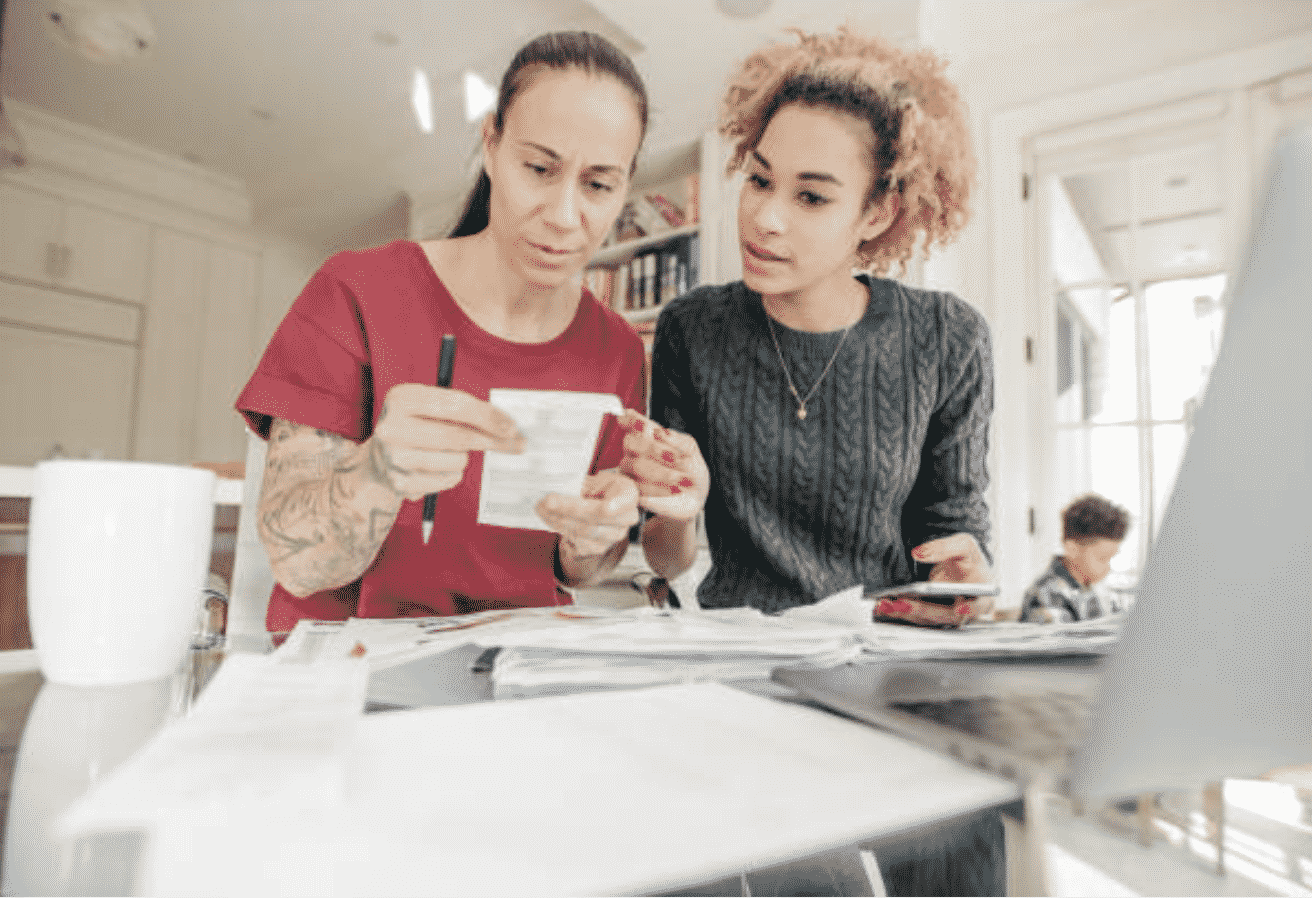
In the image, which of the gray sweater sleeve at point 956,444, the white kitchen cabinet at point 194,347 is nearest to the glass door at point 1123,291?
the gray sweater sleeve at point 956,444

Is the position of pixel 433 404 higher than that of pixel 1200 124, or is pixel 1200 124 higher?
pixel 1200 124

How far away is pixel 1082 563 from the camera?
7.88 feet

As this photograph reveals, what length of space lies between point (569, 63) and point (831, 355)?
0.56 m

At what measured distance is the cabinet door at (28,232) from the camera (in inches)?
157

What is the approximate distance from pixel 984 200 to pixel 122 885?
118 inches

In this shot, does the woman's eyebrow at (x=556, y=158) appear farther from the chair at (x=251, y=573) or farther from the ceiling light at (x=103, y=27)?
the ceiling light at (x=103, y=27)

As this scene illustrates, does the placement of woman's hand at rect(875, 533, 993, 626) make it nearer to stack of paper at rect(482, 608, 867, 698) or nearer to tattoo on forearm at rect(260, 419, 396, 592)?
stack of paper at rect(482, 608, 867, 698)

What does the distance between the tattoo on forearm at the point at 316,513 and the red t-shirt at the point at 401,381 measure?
32 mm

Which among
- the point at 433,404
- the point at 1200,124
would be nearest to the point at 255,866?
the point at 433,404

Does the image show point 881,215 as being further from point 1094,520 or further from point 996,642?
point 1094,520

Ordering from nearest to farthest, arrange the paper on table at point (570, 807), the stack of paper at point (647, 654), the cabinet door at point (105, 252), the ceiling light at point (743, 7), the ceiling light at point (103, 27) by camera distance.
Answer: the paper on table at point (570, 807) < the stack of paper at point (647, 654) < the ceiling light at point (743, 7) < the ceiling light at point (103, 27) < the cabinet door at point (105, 252)

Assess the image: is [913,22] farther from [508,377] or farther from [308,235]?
[308,235]

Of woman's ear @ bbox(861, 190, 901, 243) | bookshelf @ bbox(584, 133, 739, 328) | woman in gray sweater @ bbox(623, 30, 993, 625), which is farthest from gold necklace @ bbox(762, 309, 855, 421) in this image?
bookshelf @ bbox(584, 133, 739, 328)

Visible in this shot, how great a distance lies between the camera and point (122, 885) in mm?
194
